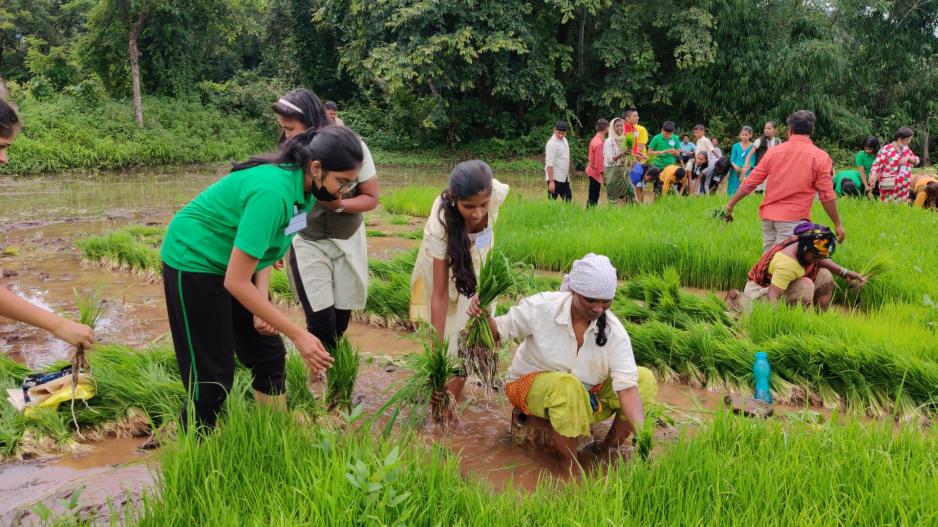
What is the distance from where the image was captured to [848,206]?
7.88m

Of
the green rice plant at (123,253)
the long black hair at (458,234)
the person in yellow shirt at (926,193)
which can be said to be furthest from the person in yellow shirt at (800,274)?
the green rice plant at (123,253)

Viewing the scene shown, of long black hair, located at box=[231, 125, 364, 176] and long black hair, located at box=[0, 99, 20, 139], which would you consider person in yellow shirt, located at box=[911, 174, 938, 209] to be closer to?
long black hair, located at box=[231, 125, 364, 176]

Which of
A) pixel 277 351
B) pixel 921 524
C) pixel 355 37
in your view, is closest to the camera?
pixel 921 524

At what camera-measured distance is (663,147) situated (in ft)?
36.0

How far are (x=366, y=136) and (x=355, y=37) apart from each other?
11.9ft

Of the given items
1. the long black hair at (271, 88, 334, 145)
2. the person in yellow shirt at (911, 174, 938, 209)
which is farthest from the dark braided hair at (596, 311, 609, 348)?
the person in yellow shirt at (911, 174, 938, 209)

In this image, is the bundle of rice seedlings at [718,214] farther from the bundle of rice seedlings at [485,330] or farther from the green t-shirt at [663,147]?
the bundle of rice seedlings at [485,330]

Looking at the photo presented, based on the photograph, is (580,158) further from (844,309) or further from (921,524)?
(921,524)

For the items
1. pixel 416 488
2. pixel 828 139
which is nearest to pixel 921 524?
pixel 416 488

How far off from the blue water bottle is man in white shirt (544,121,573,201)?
19.3 ft

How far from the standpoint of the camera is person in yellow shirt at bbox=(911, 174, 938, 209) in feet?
28.5

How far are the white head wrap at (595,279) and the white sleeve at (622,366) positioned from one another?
10.2 inches

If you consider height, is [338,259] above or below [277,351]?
above

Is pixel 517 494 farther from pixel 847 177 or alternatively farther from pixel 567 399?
pixel 847 177
